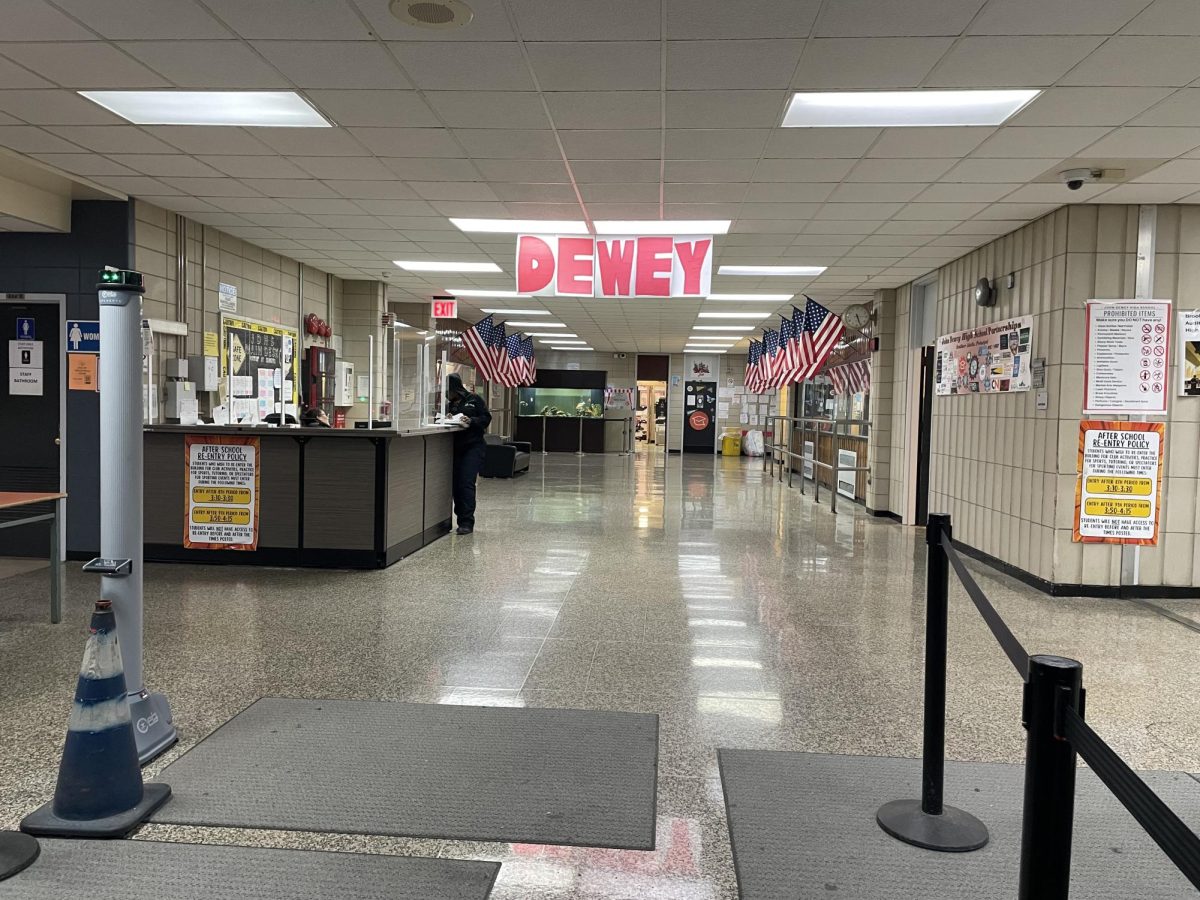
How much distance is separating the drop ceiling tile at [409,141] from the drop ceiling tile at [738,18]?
178 centimetres

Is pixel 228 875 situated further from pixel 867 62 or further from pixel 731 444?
pixel 731 444

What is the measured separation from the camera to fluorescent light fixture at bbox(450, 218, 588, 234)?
22.4 ft

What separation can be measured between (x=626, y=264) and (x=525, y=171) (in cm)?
146

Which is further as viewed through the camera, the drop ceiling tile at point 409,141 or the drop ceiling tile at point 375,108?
the drop ceiling tile at point 409,141

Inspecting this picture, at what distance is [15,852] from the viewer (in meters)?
2.16

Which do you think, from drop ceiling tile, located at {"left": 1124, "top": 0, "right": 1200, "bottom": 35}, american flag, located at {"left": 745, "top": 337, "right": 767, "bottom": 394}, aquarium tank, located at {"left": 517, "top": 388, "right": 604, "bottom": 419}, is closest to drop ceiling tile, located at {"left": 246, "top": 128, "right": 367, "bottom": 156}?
drop ceiling tile, located at {"left": 1124, "top": 0, "right": 1200, "bottom": 35}

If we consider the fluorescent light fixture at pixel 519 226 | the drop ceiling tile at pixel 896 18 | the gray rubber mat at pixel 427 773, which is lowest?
the gray rubber mat at pixel 427 773

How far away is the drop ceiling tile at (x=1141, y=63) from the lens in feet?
11.0

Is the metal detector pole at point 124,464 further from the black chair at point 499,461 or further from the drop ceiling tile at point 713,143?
the black chair at point 499,461

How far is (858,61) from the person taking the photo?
3594mm

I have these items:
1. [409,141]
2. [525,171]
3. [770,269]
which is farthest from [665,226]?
[409,141]

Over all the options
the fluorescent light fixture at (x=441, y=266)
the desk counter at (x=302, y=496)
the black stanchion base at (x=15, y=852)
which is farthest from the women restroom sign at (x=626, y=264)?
the black stanchion base at (x=15, y=852)

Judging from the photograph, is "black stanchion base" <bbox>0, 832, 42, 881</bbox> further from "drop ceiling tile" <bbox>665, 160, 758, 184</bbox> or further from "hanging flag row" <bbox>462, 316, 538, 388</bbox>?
"hanging flag row" <bbox>462, 316, 538, 388</bbox>

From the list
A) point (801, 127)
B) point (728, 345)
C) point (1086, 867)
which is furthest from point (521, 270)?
point (728, 345)
